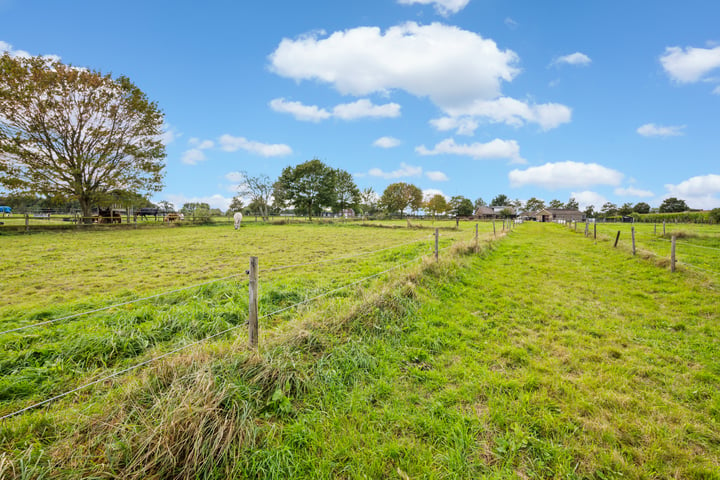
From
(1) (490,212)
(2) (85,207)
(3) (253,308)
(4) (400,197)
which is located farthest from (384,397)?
(1) (490,212)

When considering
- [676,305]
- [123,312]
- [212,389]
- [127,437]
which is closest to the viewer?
[127,437]

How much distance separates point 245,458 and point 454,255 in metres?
8.46

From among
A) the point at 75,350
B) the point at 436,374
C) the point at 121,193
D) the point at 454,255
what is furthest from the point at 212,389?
the point at 121,193

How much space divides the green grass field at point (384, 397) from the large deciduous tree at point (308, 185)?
137 ft

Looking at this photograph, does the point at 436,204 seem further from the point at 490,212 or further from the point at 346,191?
the point at 346,191

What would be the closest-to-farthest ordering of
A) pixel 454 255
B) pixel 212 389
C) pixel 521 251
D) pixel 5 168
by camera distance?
pixel 212 389 → pixel 454 255 → pixel 521 251 → pixel 5 168

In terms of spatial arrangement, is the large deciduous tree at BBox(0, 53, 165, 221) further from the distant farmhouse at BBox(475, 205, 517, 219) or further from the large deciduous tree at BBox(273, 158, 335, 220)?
the distant farmhouse at BBox(475, 205, 517, 219)

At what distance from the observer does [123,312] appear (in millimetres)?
4773

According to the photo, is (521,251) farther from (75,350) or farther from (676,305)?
(75,350)

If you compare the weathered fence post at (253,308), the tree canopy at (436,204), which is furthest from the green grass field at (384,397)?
the tree canopy at (436,204)

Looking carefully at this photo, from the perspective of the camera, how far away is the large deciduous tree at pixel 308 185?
46062 millimetres

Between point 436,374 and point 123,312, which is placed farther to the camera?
point 123,312

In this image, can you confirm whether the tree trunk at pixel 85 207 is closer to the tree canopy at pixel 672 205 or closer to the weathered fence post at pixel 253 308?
the weathered fence post at pixel 253 308

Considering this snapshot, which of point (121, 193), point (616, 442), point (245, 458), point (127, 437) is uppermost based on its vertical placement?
point (121, 193)
